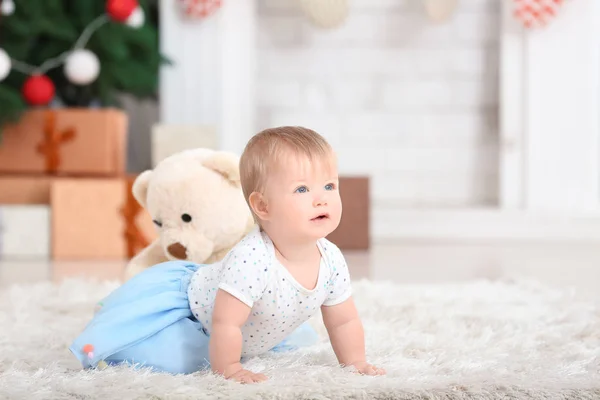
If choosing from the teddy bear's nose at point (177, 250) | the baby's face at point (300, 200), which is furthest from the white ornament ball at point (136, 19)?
A: the baby's face at point (300, 200)

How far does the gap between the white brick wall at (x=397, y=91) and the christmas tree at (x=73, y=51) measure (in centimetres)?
51

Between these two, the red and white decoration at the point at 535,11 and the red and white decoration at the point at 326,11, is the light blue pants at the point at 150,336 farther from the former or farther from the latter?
the red and white decoration at the point at 535,11

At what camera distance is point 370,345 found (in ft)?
4.09

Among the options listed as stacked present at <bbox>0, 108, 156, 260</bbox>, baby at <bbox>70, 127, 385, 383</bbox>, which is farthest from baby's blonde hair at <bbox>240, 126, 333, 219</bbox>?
stacked present at <bbox>0, 108, 156, 260</bbox>

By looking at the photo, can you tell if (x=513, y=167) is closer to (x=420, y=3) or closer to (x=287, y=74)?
(x=420, y=3)

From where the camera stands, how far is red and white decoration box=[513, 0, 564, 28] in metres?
2.94

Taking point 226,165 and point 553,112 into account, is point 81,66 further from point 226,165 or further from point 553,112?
point 553,112

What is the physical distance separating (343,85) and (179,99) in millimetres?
624

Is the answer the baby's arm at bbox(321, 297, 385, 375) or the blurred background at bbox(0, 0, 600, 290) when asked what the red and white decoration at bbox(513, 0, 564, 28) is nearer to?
the blurred background at bbox(0, 0, 600, 290)

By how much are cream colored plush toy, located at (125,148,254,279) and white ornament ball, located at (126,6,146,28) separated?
144 centimetres

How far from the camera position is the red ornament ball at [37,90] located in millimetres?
2703

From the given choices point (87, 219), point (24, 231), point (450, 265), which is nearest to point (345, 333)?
point (450, 265)

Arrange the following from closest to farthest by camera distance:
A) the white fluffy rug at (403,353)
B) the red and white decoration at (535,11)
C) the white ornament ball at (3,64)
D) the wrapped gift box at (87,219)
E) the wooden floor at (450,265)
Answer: the white fluffy rug at (403,353)
the wooden floor at (450,265)
the white ornament ball at (3,64)
the wrapped gift box at (87,219)
the red and white decoration at (535,11)

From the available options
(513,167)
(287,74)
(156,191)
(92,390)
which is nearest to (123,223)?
(287,74)
